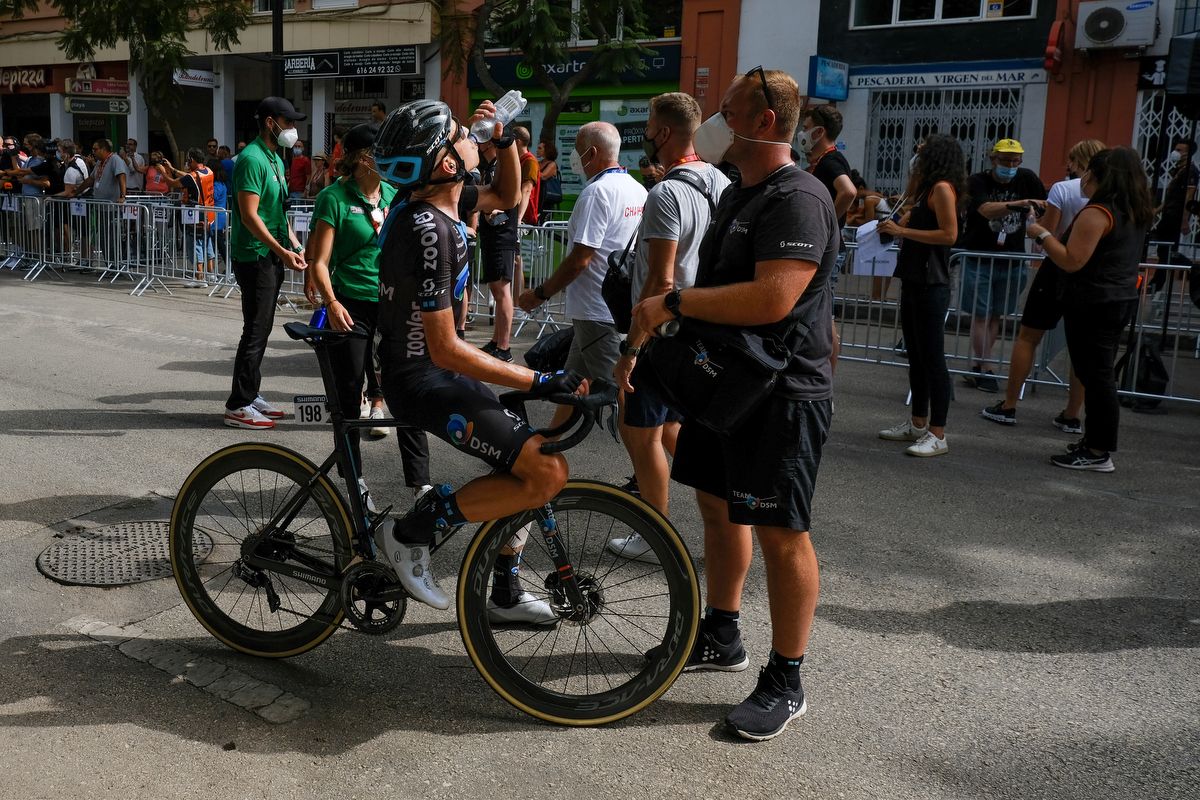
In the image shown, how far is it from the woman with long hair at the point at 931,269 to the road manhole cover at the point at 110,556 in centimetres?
451

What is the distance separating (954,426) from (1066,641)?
13.2ft

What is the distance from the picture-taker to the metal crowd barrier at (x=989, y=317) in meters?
9.41

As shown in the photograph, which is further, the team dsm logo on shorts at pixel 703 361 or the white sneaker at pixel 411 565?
the white sneaker at pixel 411 565

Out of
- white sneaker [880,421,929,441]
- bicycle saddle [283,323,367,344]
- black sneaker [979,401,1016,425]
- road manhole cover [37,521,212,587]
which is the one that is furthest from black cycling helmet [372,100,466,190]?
black sneaker [979,401,1016,425]

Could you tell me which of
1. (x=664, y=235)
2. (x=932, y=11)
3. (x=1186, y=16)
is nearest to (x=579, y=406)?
(x=664, y=235)

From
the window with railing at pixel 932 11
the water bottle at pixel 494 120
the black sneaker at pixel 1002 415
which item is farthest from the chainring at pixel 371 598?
the window with railing at pixel 932 11

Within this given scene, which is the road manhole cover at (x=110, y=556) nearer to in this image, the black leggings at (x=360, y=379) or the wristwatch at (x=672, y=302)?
the black leggings at (x=360, y=379)

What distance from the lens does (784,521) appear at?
346cm

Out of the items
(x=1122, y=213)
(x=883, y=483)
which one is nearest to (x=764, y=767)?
(x=883, y=483)

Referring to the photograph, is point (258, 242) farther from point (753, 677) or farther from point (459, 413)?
point (753, 677)

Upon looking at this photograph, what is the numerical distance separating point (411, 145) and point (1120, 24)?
15546 millimetres

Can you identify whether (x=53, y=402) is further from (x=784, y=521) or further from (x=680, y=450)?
(x=784, y=521)

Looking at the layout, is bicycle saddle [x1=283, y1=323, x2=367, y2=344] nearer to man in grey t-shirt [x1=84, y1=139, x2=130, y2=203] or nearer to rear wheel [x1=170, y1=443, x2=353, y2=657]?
rear wheel [x1=170, y1=443, x2=353, y2=657]

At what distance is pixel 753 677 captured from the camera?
158 inches
